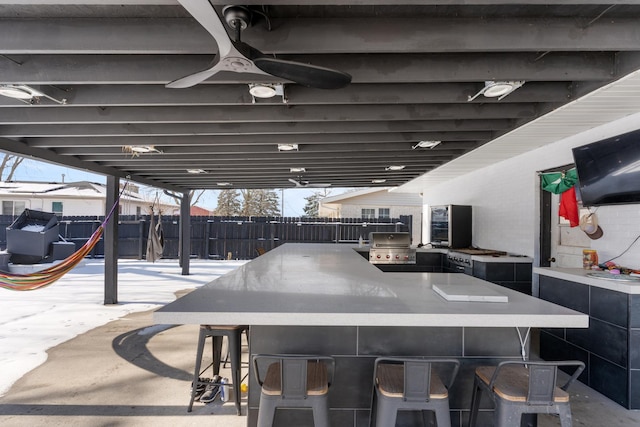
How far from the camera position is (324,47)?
1.93 metres

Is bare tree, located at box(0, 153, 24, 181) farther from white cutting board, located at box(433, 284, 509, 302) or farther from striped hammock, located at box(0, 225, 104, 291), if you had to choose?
white cutting board, located at box(433, 284, 509, 302)

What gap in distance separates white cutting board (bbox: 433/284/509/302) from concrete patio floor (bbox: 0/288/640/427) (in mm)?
1227

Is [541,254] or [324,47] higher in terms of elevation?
[324,47]

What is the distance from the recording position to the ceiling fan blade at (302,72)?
65.4 inches

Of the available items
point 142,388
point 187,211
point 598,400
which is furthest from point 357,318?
point 187,211

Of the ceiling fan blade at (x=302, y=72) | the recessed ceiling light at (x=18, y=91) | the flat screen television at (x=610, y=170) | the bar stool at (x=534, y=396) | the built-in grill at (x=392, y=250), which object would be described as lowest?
the bar stool at (x=534, y=396)

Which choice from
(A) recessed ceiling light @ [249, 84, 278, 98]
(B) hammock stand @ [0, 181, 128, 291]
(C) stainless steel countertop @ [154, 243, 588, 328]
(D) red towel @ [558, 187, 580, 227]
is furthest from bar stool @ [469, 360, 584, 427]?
(B) hammock stand @ [0, 181, 128, 291]

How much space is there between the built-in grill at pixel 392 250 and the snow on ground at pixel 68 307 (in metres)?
3.67

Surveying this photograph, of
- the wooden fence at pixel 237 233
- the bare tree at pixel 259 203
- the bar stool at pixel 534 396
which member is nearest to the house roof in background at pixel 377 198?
the wooden fence at pixel 237 233

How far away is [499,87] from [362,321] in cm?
197

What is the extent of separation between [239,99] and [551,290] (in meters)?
3.61

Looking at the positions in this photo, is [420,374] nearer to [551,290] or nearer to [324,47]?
[324,47]

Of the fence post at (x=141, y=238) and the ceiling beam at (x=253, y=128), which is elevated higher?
the ceiling beam at (x=253, y=128)

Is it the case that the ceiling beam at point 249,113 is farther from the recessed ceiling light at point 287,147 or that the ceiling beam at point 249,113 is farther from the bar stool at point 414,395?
the bar stool at point 414,395
